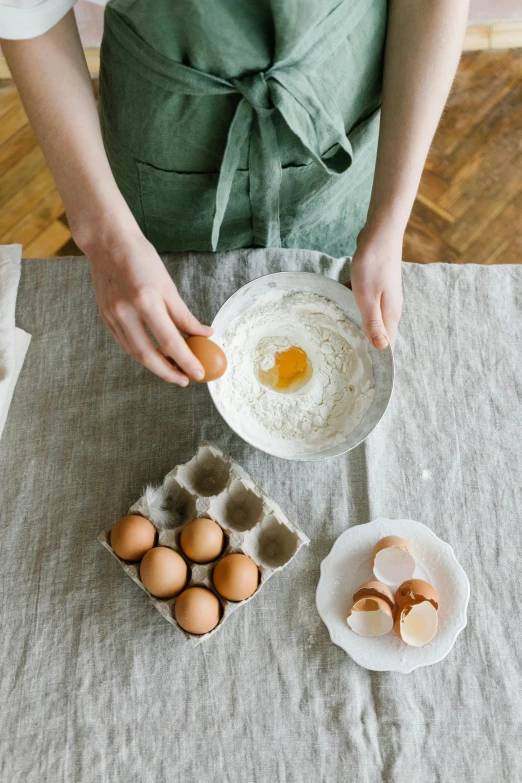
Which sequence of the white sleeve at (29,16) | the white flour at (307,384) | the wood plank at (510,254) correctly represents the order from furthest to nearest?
1. the wood plank at (510,254)
2. the white flour at (307,384)
3. the white sleeve at (29,16)

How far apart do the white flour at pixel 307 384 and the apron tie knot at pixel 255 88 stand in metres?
0.29

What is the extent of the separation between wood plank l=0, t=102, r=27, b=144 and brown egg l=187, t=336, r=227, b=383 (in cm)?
142

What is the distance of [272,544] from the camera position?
36.3 inches

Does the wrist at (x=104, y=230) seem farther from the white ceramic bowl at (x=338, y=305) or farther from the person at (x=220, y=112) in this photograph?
the white ceramic bowl at (x=338, y=305)

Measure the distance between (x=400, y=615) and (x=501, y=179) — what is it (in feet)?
4.72

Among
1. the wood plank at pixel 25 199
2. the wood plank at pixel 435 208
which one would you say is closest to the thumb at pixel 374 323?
the wood plank at pixel 435 208

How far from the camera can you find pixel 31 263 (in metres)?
1.06

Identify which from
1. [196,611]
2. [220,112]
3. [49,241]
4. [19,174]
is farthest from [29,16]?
[19,174]

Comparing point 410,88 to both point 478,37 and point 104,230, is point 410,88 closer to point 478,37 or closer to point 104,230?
point 104,230

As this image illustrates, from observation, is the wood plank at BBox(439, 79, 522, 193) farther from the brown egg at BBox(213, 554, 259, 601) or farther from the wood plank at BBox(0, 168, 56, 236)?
the brown egg at BBox(213, 554, 259, 601)

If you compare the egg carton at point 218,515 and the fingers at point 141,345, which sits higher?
the fingers at point 141,345

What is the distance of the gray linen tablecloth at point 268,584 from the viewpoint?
84 cm

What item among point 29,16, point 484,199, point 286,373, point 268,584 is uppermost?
point 29,16

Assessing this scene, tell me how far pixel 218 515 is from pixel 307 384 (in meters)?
0.24
